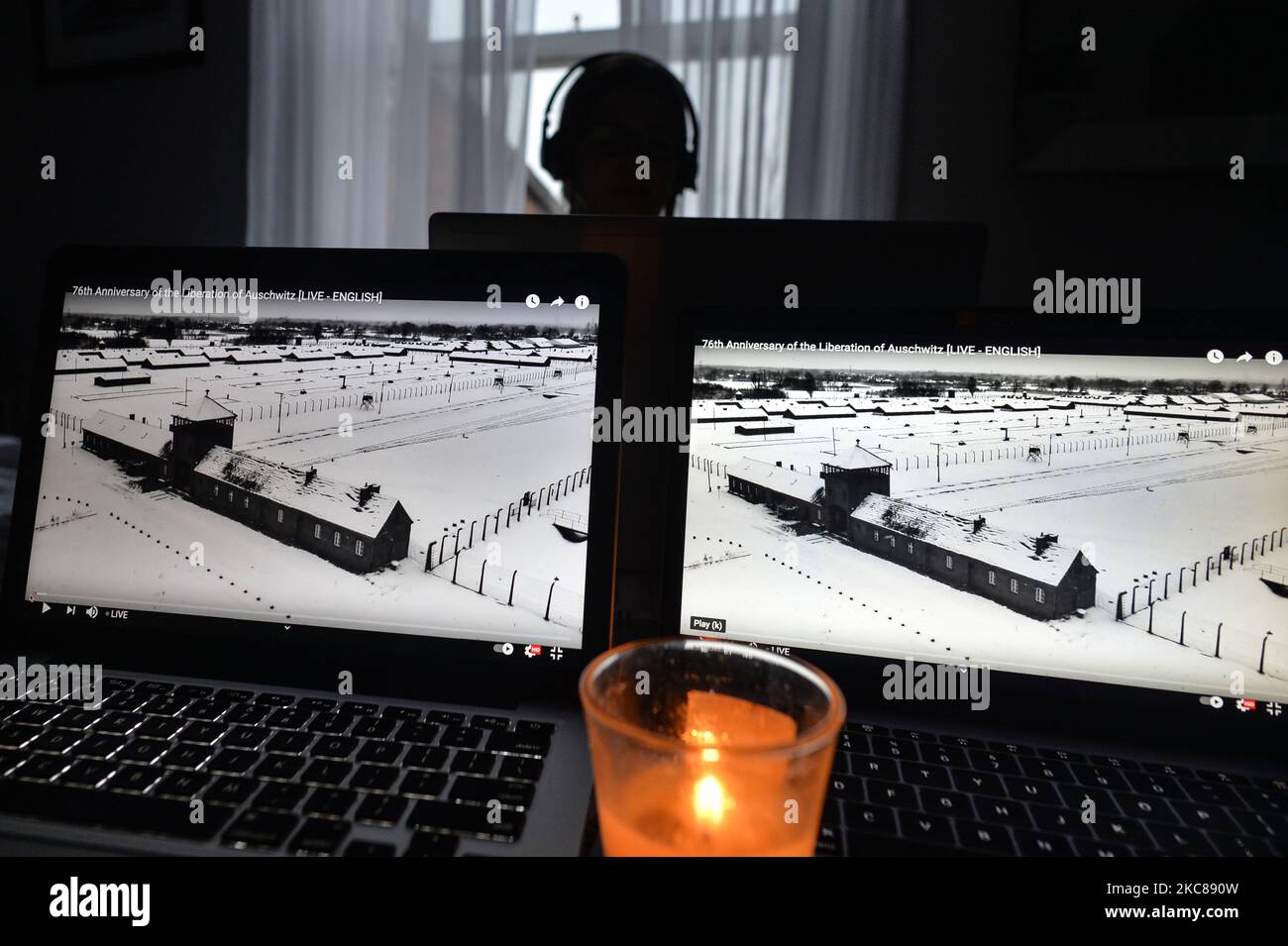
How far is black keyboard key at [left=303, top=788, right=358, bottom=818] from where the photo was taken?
0.40 m

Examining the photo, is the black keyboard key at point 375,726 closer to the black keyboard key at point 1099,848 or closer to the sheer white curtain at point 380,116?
the black keyboard key at point 1099,848

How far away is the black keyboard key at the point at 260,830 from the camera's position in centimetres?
38

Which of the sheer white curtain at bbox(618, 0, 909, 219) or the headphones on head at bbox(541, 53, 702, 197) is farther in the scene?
the sheer white curtain at bbox(618, 0, 909, 219)

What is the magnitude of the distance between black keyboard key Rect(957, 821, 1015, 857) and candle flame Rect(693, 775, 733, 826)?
0.19 metres

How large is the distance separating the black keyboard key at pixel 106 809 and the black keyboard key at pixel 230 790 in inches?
0.4

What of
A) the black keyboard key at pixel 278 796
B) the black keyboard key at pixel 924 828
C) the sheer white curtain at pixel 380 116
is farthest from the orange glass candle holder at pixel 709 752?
the sheer white curtain at pixel 380 116

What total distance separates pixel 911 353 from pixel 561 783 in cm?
44

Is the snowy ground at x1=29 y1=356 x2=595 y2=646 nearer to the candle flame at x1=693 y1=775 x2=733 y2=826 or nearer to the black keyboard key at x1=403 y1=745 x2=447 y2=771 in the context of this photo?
the black keyboard key at x1=403 y1=745 x2=447 y2=771

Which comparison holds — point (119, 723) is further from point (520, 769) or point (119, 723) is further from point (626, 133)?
point (626, 133)

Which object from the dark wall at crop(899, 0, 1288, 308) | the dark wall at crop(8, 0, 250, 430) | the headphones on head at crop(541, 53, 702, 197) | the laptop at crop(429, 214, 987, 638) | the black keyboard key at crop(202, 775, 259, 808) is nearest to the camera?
the black keyboard key at crop(202, 775, 259, 808)

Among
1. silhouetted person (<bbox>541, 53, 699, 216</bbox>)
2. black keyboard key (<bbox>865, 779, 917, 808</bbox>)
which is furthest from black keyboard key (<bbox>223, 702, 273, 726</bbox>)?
silhouetted person (<bbox>541, 53, 699, 216</bbox>)

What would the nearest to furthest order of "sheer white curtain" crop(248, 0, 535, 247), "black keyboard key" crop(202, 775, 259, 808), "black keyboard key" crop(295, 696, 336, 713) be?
"black keyboard key" crop(202, 775, 259, 808)
"black keyboard key" crop(295, 696, 336, 713)
"sheer white curtain" crop(248, 0, 535, 247)

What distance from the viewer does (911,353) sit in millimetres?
572

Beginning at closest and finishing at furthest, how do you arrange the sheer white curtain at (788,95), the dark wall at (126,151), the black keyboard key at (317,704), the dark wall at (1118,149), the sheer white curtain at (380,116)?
the black keyboard key at (317,704) → the dark wall at (1118,149) → the sheer white curtain at (788,95) → the sheer white curtain at (380,116) → the dark wall at (126,151)
